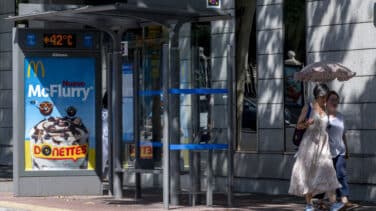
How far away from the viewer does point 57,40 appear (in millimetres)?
16453

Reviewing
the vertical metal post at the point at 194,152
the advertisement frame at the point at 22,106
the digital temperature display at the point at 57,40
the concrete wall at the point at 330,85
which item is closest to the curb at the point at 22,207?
the advertisement frame at the point at 22,106

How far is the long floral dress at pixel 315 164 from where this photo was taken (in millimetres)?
13109

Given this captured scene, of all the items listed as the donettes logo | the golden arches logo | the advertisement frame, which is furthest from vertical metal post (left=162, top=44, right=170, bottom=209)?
the golden arches logo

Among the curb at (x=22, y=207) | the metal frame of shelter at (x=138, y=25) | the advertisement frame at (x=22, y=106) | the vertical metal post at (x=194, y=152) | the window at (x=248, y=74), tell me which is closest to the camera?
the metal frame of shelter at (x=138, y=25)

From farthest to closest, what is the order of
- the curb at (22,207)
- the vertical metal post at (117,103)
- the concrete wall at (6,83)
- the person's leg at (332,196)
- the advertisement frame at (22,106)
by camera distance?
the concrete wall at (6,83)
the advertisement frame at (22,106)
the vertical metal post at (117,103)
the curb at (22,207)
the person's leg at (332,196)

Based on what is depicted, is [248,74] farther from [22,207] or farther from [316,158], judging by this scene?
[22,207]

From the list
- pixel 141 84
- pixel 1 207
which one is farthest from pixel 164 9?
pixel 1 207

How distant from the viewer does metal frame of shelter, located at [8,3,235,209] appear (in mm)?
14109

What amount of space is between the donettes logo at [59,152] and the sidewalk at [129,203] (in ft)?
2.29

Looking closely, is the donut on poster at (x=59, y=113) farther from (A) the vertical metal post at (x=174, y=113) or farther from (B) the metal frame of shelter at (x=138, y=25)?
(A) the vertical metal post at (x=174, y=113)

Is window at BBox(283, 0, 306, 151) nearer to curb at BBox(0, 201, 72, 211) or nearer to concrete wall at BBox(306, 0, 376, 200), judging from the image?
concrete wall at BBox(306, 0, 376, 200)

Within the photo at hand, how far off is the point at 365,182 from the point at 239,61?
12.6 ft

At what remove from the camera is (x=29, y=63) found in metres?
16.5

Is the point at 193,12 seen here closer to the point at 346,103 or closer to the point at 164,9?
the point at 164,9
